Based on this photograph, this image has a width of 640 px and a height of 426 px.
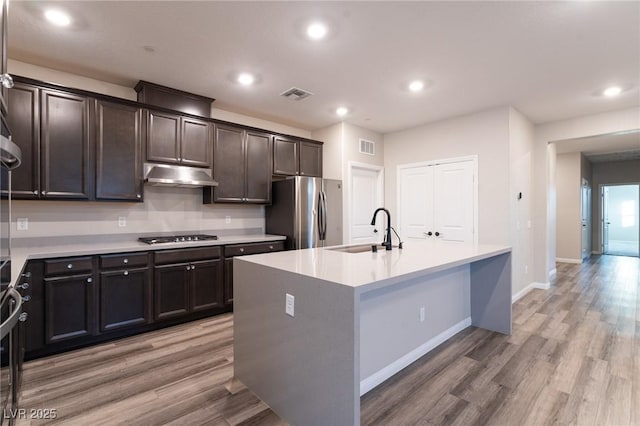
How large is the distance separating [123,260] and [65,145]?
1.23 meters

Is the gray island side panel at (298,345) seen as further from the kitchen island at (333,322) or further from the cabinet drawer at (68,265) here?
the cabinet drawer at (68,265)

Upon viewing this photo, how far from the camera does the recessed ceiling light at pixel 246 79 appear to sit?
3.27 m

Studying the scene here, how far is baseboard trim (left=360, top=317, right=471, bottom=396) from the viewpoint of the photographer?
7.20ft

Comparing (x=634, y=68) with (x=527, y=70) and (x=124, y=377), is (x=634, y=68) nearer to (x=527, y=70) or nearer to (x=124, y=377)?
(x=527, y=70)

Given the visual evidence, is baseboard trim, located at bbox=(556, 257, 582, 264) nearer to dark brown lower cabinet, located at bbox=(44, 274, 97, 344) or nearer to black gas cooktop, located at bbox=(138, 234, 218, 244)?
black gas cooktop, located at bbox=(138, 234, 218, 244)

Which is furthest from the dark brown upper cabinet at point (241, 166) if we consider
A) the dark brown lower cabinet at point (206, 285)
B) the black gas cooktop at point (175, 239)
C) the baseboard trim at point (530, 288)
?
the baseboard trim at point (530, 288)

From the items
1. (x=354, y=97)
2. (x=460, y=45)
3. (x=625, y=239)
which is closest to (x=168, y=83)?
(x=354, y=97)

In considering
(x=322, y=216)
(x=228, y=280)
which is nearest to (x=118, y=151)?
(x=228, y=280)

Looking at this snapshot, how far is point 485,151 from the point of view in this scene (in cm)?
437

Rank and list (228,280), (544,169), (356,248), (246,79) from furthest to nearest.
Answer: (544,169), (228,280), (246,79), (356,248)

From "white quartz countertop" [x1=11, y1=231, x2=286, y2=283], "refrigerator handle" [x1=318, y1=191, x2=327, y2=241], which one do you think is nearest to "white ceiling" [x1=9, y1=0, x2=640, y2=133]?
"refrigerator handle" [x1=318, y1=191, x2=327, y2=241]

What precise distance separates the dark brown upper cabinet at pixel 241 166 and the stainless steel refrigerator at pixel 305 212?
0.27 meters

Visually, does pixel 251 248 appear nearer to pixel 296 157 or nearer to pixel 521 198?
pixel 296 157

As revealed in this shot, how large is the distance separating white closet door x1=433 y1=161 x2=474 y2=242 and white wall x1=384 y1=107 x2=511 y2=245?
142mm
